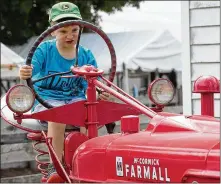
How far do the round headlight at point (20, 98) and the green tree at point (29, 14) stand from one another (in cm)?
1613

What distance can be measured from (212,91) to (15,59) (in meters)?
11.2

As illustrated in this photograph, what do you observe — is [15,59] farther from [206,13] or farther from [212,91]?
[212,91]

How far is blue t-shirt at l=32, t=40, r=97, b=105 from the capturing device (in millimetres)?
3633

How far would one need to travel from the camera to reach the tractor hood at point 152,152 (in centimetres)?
236

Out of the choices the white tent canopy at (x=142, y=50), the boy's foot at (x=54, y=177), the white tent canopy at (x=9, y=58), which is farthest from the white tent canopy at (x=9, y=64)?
the boy's foot at (x=54, y=177)

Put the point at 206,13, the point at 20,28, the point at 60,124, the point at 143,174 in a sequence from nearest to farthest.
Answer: the point at 143,174 < the point at 60,124 < the point at 206,13 < the point at 20,28

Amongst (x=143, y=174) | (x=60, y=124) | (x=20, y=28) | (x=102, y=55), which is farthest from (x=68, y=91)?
(x=20, y=28)

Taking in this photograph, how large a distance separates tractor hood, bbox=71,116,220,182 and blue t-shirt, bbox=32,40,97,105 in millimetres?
853

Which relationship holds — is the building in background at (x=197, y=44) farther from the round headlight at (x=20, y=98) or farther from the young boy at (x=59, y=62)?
the round headlight at (x=20, y=98)

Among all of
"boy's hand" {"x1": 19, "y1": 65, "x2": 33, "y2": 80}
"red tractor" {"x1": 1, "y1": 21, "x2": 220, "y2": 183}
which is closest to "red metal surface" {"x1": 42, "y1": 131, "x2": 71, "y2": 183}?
"red tractor" {"x1": 1, "y1": 21, "x2": 220, "y2": 183}

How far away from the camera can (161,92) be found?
3.34 metres

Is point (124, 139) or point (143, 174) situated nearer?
point (143, 174)

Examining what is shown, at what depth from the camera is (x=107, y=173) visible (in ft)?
8.77

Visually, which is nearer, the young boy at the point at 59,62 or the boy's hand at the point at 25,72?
the boy's hand at the point at 25,72
